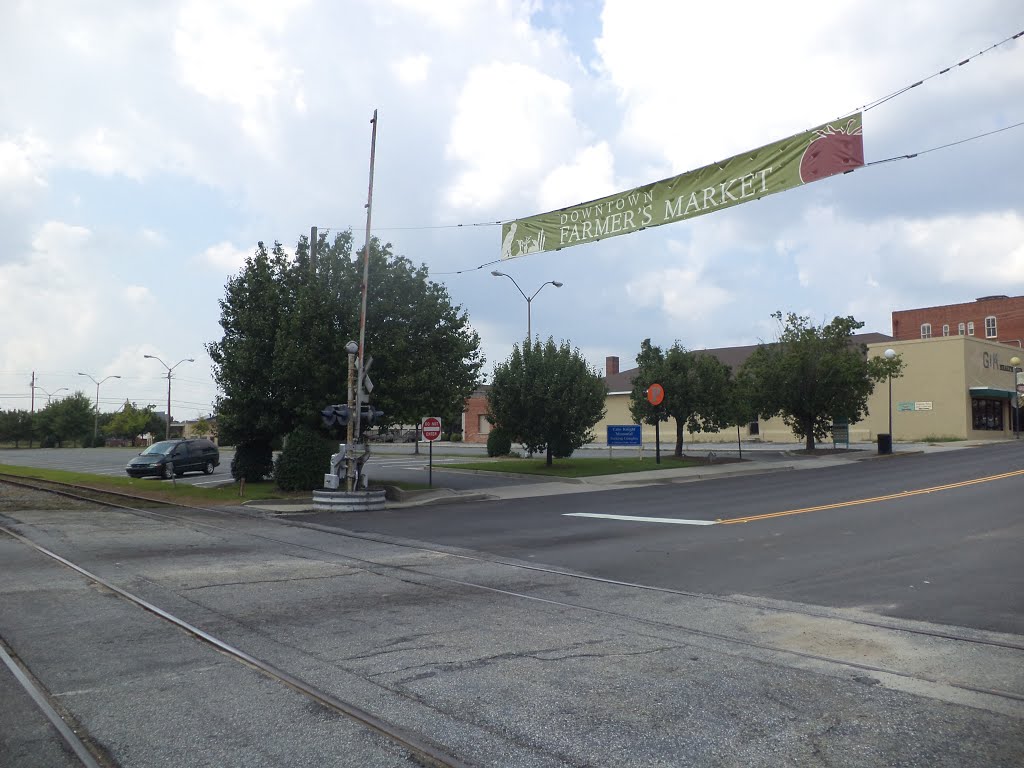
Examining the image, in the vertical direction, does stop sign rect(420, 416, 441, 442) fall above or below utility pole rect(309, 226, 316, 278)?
below

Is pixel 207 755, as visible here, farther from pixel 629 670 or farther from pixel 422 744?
pixel 629 670

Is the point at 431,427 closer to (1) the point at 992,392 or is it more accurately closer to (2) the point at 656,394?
(2) the point at 656,394

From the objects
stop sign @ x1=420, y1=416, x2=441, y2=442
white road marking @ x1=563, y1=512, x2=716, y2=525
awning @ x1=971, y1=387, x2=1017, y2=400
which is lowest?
white road marking @ x1=563, y1=512, x2=716, y2=525

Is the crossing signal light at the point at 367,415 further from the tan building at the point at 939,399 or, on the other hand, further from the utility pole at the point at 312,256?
the tan building at the point at 939,399

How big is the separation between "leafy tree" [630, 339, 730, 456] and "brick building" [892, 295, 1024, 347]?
52.0 metres

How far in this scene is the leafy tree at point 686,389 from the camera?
3378 centimetres

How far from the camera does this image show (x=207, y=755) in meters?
4.13

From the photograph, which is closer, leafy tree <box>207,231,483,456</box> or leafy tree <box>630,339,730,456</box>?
leafy tree <box>207,231,483,456</box>

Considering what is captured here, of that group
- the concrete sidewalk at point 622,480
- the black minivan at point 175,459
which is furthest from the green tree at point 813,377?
the black minivan at point 175,459

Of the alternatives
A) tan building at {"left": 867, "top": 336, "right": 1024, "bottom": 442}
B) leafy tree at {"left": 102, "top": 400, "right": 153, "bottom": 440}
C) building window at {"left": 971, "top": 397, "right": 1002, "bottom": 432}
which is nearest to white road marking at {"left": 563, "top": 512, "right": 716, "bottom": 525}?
tan building at {"left": 867, "top": 336, "right": 1024, "bottom": 442}

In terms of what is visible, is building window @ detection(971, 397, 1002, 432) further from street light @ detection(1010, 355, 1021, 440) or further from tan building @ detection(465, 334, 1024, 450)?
street light @ detection(1010, 355, 1021, 440)

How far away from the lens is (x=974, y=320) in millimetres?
79812

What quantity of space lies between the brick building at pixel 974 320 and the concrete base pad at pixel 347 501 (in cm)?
7129

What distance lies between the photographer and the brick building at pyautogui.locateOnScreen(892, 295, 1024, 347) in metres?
76.9
